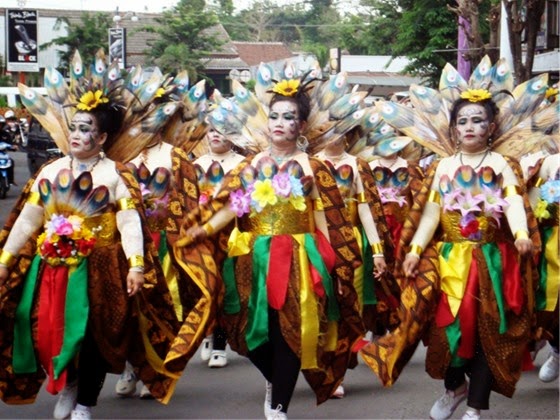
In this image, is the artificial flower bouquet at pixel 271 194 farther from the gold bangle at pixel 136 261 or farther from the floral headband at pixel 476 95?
the floral headband at pixel 476 95

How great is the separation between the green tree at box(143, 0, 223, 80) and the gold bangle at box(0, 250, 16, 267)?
42158mm

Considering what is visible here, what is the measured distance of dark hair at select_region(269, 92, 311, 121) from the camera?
7023mm

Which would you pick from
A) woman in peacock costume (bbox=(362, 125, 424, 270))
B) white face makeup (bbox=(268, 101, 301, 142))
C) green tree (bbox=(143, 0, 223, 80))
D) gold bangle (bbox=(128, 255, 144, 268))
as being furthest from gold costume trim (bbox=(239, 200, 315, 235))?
green tree (bbox=(143, 0, 223, 80))

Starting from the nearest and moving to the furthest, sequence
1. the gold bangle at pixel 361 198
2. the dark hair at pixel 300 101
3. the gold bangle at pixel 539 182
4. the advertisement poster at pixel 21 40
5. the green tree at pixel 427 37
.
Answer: the dark hair at pixel 300 101, the gold bangle at pixel 539 182, the gold bangle at pixel 361 198, the advertisement poster at pixel 21 40, the green tree at pixel 427 37

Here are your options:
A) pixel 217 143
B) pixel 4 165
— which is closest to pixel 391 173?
pixel 217 143

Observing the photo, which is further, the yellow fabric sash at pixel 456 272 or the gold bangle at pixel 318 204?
the gold bangle at pixel 318 204

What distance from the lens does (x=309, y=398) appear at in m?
7.82

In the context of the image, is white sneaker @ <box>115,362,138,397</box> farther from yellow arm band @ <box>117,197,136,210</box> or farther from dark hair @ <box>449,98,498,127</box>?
dark hair @ <box>449,98,498,127</box>

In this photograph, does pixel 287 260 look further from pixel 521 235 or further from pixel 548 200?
pixel 548 200

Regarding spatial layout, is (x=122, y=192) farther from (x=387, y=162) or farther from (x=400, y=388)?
(x=387, y=162)

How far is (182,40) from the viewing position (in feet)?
167

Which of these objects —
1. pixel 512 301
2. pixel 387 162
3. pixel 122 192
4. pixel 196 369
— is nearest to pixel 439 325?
pixel 512 301

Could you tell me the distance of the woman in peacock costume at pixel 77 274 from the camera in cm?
661

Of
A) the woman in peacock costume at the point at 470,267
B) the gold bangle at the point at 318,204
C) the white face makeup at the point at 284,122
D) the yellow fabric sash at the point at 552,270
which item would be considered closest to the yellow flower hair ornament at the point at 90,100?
the white face makeup at the point at 284,122
